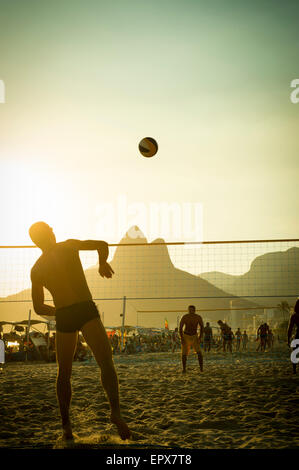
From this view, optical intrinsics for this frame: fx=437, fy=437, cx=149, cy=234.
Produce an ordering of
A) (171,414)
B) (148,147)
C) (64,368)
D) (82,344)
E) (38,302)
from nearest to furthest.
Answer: (64,368)
(38,302)
(171,414)
(148,147)
(82,344)

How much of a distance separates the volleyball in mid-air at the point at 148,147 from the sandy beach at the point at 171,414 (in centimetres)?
424

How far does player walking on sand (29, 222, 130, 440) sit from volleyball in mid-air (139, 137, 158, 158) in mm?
5471

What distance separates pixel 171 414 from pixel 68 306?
1.65 meters

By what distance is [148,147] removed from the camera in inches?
331

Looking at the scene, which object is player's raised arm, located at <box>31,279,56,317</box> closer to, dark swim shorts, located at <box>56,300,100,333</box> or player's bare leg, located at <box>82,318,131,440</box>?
dark swim shorts, located at <box>56,300,100,333</box>

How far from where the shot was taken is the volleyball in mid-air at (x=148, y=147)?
27.5 ft

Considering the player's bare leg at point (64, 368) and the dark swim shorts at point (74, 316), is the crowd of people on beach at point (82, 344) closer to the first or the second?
the player's bare leg at point (64, 368)

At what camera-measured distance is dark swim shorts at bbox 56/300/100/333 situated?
2957mm

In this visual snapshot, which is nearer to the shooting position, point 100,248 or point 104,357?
point 104,357

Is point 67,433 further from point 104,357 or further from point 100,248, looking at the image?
point 100,248

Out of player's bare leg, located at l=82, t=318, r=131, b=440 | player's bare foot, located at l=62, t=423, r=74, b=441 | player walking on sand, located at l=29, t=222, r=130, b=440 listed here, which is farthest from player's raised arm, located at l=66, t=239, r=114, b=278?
player's bare foot, located at l=62, t=423, r=74, b=441

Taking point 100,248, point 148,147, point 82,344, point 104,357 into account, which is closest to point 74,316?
point 104,357

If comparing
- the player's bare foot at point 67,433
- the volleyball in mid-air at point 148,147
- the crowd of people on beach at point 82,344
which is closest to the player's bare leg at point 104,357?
the player's bare foot at point 67,433
